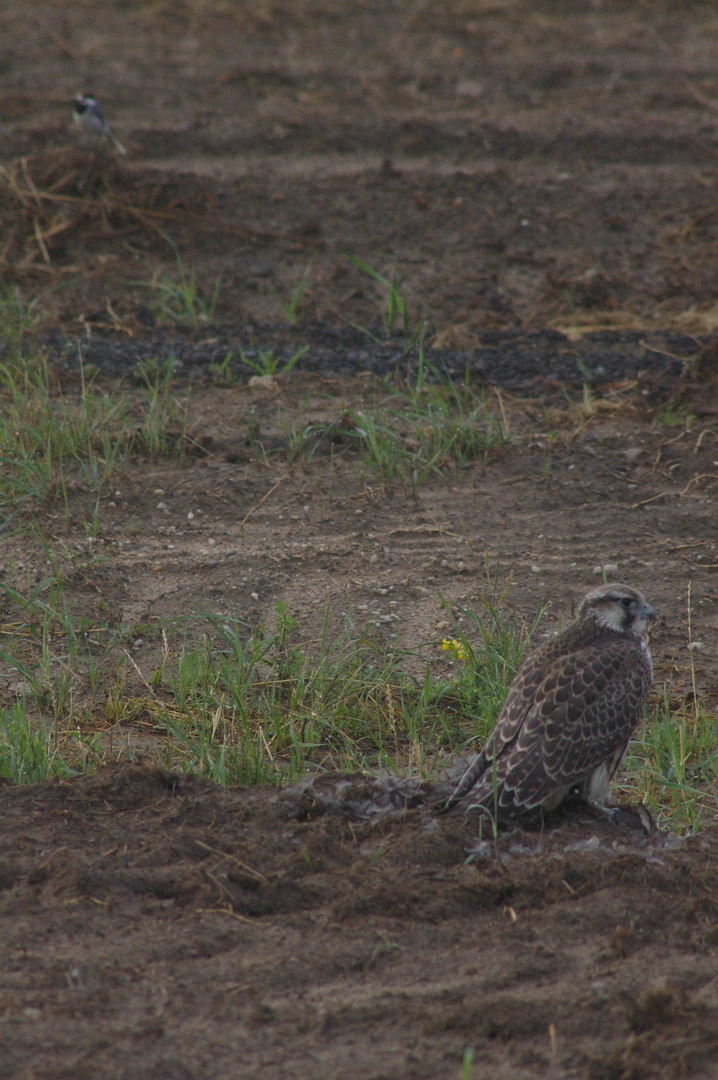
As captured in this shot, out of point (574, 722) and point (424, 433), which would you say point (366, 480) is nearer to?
point (424, 433)

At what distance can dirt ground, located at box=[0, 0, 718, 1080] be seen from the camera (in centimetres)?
301

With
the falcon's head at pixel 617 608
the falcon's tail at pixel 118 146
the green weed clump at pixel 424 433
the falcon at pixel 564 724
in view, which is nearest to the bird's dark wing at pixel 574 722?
the falcon at pixel 564 724

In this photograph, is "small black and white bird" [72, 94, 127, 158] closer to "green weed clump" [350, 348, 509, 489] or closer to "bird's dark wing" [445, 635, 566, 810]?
"green weed clump" [350, 348, 509, 489]

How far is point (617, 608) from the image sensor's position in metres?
4.41

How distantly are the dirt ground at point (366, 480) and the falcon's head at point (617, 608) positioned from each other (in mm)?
694

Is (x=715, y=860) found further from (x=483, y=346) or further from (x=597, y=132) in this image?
(x=597, y=132)

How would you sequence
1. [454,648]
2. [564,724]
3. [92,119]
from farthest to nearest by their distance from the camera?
[92,119] → [454,648] → [564,724]

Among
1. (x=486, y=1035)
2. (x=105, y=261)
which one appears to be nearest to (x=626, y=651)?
(x=486, y=1035)

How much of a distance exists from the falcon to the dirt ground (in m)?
0.15

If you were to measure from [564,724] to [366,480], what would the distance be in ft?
8.32

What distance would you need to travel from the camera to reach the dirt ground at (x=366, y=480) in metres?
3.01

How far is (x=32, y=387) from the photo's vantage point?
22.0 ft

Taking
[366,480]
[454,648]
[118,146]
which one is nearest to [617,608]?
[454,648]

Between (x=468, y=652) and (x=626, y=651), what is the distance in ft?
2.69
